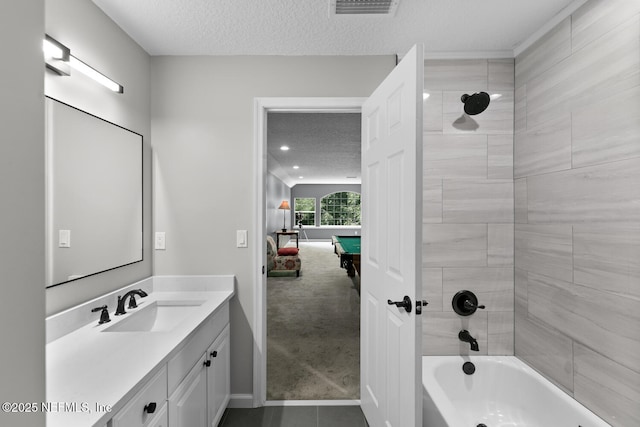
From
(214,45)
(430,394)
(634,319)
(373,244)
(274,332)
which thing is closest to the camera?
(634,319)

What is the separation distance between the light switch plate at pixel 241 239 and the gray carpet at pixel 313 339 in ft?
3.84

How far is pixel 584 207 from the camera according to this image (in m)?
1.50

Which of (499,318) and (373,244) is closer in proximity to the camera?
(373,244)

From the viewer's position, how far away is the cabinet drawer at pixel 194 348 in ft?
4.23

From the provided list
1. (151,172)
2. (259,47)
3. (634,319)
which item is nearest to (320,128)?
(259,47)

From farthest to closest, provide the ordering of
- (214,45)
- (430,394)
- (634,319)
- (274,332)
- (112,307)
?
(274,332) < (214,45) < (112,307) < (430,394) < (634,319)

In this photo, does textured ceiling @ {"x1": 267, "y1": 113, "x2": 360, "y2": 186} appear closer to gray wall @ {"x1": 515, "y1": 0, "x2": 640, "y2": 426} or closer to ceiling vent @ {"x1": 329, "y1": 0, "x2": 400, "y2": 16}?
ceiling vent @ {"x1": 329, "y1": 0, "x2": 400, "y2": 16}

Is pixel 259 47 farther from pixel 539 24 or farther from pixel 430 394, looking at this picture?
pixel 430 394

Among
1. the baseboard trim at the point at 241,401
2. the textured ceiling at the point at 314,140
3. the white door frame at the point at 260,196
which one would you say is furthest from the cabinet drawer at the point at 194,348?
the textured ceiling at the point at 314,140

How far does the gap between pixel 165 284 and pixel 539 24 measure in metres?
2.91

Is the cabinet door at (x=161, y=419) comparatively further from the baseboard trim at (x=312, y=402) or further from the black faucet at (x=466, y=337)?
the black faucet at (x=466, y=337)

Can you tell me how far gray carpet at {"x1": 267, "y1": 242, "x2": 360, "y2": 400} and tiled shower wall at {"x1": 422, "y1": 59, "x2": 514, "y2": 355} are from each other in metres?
0.91

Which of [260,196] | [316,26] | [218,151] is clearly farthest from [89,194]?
[316,26]

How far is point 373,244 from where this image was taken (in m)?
1.84
